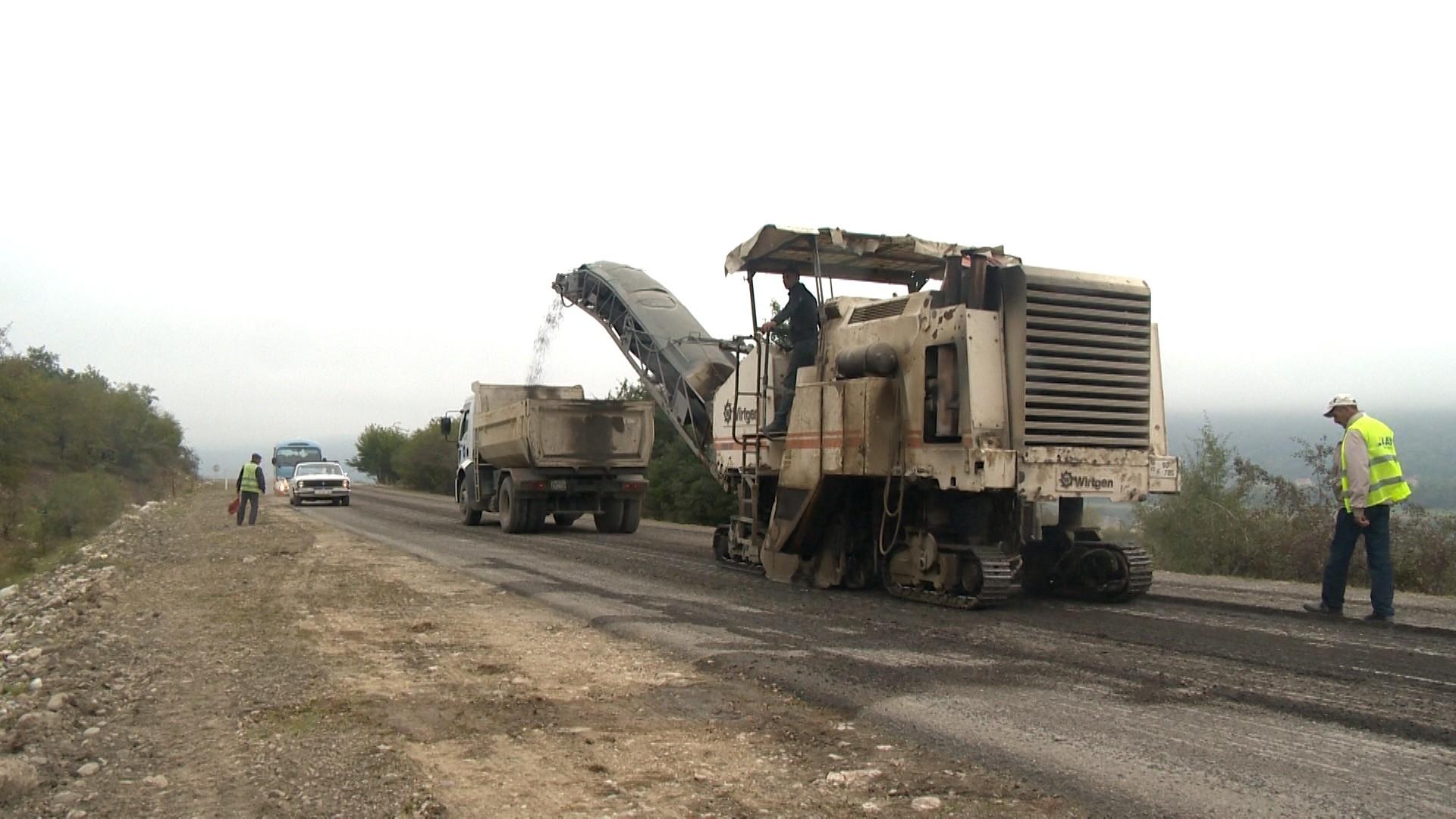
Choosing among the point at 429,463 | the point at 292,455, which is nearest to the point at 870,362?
the point at 292,455

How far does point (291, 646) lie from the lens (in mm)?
7898

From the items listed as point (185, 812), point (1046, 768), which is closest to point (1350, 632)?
point (1046, 768)

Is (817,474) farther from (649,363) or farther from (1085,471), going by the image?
(649,363)

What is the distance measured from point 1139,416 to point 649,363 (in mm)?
8330

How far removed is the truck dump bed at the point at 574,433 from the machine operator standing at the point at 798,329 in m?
9.02

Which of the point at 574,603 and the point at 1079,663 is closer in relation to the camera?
the point at 1079,663

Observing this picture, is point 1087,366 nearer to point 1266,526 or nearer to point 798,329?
point 798,329

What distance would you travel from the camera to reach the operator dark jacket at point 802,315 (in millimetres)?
10898

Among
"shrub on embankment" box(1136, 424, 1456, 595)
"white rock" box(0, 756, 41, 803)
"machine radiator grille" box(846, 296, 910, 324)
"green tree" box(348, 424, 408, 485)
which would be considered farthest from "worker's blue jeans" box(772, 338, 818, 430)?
"green tree" box(348, 424, 408, 485)

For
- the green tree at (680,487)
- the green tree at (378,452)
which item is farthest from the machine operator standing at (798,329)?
the green tree at (378,452)

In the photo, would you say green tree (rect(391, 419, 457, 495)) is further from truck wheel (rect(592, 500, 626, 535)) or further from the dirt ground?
the dirt ground

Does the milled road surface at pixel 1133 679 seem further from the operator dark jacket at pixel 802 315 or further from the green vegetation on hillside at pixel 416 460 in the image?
the green vegetation on hillside at pixel 416 460

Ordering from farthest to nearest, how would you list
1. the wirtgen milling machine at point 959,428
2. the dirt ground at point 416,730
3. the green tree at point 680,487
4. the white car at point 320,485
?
the white car at point 320,485, the green tree at point 680,487, the wirtgen milling machine at point 959,428, the dirt ground at point 416,730

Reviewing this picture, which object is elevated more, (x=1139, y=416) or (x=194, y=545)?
(x=1139, y=416)
